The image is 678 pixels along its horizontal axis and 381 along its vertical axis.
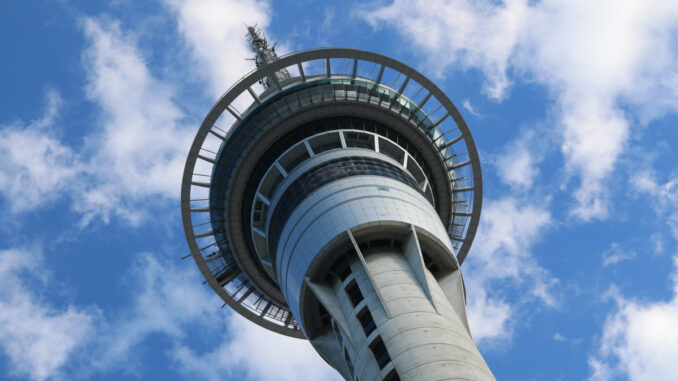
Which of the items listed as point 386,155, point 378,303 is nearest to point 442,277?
point 378,303

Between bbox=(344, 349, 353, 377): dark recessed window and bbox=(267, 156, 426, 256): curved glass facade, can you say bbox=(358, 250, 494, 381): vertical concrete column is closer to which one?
bbox=(344, 349, 353, 377): dark recessed window

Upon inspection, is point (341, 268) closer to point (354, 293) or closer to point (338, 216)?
point (354, 293)

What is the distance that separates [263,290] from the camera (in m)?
60.7

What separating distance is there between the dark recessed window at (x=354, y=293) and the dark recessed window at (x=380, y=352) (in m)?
4.41

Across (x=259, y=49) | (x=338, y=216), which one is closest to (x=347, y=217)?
(x=338, y=216)

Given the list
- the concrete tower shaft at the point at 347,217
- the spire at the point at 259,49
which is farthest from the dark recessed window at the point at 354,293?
the spire at the point at 259,49

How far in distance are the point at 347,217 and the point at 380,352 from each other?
35.2 feet

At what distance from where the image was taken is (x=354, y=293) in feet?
142

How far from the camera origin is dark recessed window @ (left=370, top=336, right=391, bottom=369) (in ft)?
122

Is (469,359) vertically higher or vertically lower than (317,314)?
lower

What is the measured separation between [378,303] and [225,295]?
24.5m

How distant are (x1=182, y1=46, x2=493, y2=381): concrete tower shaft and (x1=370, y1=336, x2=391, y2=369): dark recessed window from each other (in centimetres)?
8

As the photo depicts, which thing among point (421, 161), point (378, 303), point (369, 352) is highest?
point (421, 161)

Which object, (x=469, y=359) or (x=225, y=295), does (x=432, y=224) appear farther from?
(x=225, y=295)
